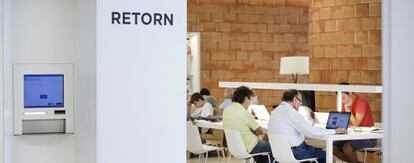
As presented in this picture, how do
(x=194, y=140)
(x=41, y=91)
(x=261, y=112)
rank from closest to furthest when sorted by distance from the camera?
(x=41, y=91) < (x=194, y=140) < (x=261, y=112)

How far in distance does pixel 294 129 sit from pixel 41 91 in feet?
9.32

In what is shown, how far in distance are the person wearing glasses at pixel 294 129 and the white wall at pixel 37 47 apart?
2467 mm

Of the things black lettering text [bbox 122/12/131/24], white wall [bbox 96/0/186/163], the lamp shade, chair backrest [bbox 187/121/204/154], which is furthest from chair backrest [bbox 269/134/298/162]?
the lamp shade

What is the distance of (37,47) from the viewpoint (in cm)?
489

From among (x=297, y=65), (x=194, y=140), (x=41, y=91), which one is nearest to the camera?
(x=41, y=91)

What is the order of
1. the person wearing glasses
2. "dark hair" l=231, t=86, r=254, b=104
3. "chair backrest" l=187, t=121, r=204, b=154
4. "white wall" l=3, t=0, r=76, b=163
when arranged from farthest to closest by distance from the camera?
"chair backrest" l=187, t=121, r=204, b=154 < "dark hair" l=231, t=86, r=254, b=104 < the person wearing glasses < "white wall" l=3, t=0, r=76, b=163

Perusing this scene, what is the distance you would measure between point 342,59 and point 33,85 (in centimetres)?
541

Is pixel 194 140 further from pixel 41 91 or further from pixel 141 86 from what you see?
pixel 141 86
